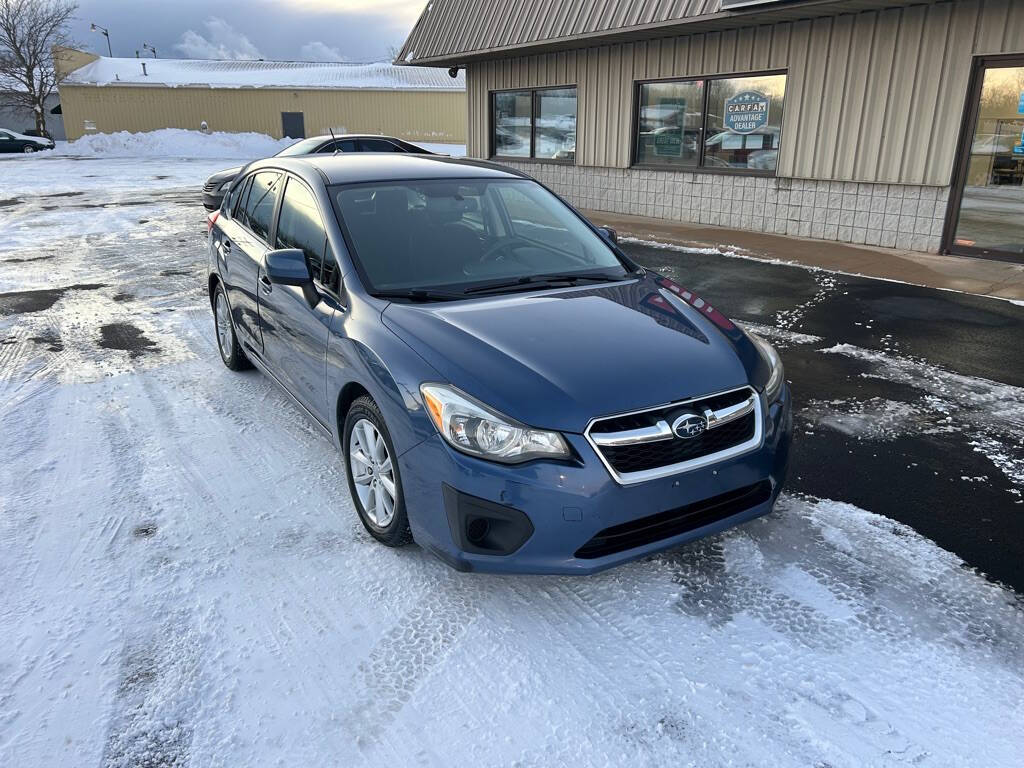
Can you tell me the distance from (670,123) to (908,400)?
30.9 feet

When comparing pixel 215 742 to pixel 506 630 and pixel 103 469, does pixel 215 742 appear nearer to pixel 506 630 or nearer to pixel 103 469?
pixel 506 630

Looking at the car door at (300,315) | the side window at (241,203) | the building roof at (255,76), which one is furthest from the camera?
the building roof at (255,76)

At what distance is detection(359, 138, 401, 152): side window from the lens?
41.3 feet

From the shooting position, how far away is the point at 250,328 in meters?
4.82

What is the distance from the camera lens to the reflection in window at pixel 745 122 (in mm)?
11555

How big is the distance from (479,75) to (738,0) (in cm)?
839

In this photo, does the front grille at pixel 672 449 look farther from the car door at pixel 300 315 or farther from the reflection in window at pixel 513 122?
the reflection in window at pixel 513 122

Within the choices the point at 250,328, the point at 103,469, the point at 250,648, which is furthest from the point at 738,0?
the point at 250,648

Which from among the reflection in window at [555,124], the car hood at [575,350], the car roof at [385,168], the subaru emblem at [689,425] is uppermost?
the reflection in window at [555,124]

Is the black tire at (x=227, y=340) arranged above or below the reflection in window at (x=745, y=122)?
below

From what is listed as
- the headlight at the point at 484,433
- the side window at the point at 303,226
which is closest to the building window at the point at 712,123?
the side window at the point at 303,226

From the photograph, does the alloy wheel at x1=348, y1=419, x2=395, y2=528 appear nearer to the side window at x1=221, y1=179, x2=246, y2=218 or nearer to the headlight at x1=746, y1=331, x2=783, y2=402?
the headlight at x1=746, y1=331, x2=783, y2=402

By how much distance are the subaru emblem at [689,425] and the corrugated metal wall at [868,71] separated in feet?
28.9

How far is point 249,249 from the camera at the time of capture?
Result: 15.5 ft
